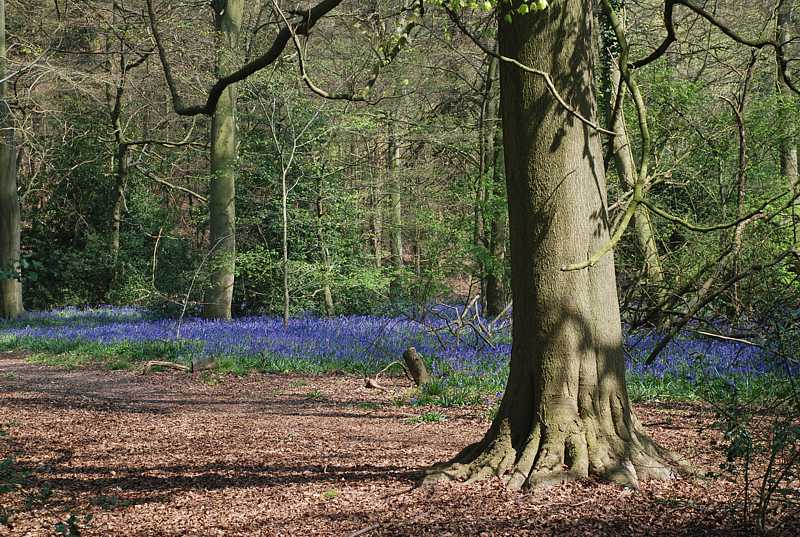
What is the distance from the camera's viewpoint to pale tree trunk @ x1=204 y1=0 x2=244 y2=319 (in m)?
16.3

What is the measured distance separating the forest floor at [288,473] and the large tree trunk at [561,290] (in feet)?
0.76

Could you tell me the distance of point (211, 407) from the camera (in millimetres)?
8172

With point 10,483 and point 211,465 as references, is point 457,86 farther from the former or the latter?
point 10,483

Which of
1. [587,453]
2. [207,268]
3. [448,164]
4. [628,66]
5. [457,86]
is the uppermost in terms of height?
[457,86]

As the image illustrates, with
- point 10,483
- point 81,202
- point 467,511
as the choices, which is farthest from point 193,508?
point 81,202

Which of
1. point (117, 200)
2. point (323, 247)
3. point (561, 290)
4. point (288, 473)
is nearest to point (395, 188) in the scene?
point (323, 247)

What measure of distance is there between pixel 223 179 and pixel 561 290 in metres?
13.5

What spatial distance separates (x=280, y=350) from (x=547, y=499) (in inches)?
328

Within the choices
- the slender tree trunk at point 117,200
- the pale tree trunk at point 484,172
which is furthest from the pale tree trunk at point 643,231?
the slender tree trunk at point 117,200

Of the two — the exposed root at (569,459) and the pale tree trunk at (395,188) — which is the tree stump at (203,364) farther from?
the pale tree trunk at (395,188)

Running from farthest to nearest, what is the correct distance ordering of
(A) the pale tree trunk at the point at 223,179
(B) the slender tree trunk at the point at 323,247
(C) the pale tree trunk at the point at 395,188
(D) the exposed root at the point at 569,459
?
(C) the pale tree trunk at the point at 395,188 → (B) the slender tree trunk at the point at 323,247 → (A) the pale tree trunk at the point at 223,179 → (D) the exposed root at the point at 569,459

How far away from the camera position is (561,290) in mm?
4020

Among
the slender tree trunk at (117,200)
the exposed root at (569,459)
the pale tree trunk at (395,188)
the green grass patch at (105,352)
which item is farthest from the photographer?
the slender tree trunk at (117,200)

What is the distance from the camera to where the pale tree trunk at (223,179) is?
16.3m
